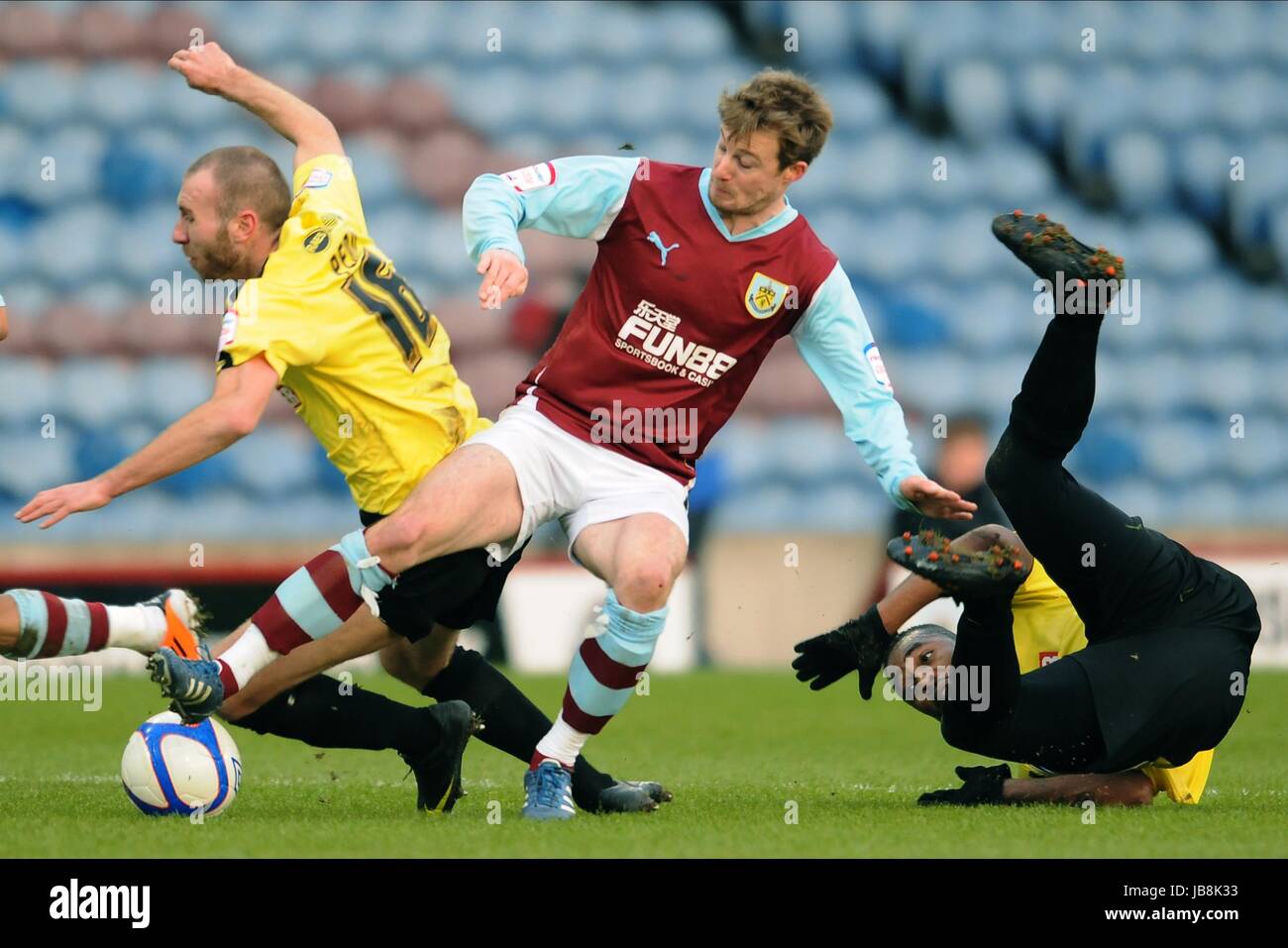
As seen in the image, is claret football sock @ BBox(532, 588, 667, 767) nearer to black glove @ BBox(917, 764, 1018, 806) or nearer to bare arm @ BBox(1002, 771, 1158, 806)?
black glove @ BBox(917, 764, 1018, 806)

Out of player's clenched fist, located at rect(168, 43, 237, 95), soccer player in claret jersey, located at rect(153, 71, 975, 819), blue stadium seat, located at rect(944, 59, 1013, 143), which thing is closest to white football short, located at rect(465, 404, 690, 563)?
soccer player in claret jersey, located at rect(153, 71, 975, 819)

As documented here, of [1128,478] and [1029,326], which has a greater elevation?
[1029,326]

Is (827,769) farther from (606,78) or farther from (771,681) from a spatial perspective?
(606,78)

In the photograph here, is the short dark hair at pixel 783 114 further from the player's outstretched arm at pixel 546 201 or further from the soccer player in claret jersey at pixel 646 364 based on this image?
the player's outstretched arm at pixel 546 201

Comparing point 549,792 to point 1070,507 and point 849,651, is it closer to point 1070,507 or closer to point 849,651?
point 849,651

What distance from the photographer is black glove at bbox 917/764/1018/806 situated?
5.04 metres

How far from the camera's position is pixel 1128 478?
11234 millimetres

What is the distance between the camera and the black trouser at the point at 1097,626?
15.2ft

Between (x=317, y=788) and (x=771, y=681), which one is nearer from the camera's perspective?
(x=317, y=788)

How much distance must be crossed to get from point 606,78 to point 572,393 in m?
7.79

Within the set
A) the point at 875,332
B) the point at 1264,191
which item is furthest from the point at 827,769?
the point at 1264,191

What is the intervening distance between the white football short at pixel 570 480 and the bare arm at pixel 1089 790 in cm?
122

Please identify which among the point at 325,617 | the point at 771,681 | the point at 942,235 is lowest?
the point at 771,681
